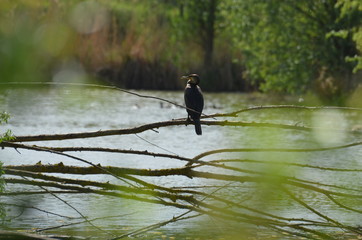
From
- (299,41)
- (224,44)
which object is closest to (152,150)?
(299,41)

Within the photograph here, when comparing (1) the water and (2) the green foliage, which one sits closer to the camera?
(1) the water

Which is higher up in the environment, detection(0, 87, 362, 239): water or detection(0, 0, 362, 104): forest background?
detection(0, 0, 362, 104): forest background

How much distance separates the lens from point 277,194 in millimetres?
8633

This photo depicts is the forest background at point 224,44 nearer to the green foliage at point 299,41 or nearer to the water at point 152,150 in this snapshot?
the green foliage at point 299,41

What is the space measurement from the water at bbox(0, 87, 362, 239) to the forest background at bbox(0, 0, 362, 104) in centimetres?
147

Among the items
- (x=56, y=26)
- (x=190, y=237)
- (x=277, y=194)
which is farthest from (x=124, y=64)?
(x=56, y=26)

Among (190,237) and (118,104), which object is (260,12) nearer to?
(118,104)

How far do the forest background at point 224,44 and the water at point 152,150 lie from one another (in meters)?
1.47

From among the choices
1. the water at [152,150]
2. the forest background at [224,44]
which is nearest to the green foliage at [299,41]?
the forest background at [224,44]

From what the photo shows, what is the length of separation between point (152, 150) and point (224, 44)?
858 inches

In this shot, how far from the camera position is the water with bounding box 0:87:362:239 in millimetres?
6480

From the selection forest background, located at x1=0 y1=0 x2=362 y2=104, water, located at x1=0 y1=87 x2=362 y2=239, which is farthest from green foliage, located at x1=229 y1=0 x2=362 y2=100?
water, located at x1=0 y1=87 x2=362 y2=239

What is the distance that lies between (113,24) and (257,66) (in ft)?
23.5

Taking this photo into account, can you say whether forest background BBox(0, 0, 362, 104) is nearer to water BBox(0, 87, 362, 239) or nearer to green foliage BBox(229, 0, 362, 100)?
green foliage BBox(229, 0, 362, 100)
